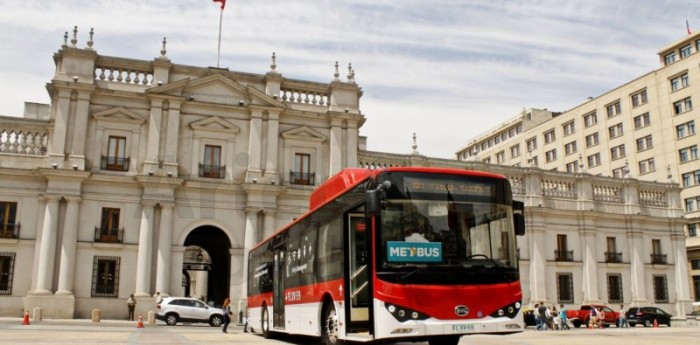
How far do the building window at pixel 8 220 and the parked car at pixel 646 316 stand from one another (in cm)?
3202

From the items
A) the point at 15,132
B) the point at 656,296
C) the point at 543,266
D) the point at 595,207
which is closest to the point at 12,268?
the point at 15,132

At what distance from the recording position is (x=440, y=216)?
1101cm

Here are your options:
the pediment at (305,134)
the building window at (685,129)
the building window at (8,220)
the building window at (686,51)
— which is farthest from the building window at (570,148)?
the building window at (8,220)

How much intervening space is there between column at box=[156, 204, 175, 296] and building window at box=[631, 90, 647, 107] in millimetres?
51761

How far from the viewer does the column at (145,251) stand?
29094mm

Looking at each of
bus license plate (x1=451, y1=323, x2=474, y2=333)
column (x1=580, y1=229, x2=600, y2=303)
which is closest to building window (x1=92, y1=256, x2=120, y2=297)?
bus license plate (x1=451, y1=323, x2=474, y2=333)

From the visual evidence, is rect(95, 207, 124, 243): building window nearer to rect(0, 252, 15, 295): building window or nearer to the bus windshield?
rect(0, 252, 15, 295): building window

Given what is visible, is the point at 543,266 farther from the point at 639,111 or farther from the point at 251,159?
the point at 639,111

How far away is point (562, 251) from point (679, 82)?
31.1 metres

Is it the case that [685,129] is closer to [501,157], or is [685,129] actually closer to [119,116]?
[501,157]

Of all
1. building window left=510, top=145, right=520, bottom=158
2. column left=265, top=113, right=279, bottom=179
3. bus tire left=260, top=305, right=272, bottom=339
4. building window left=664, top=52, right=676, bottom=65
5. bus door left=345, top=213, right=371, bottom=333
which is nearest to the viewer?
bus door left=345, top=213, right=371, bottom=333

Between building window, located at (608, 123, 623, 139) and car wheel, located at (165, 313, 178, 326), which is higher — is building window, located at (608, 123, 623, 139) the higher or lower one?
the higher one

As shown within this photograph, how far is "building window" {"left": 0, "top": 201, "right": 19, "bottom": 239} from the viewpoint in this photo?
93.2 ft

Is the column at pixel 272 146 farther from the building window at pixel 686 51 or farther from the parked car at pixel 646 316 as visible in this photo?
the building window at pixel 686 51
